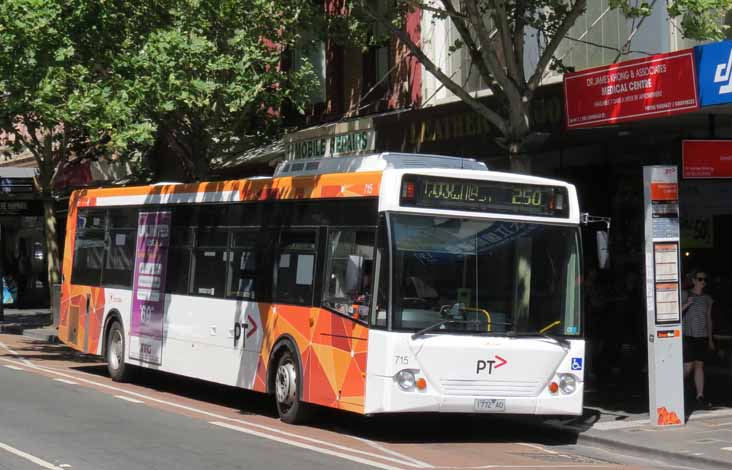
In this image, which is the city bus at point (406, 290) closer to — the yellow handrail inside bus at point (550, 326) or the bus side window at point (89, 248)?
the yellow handrail inside bus at point (550, 326)

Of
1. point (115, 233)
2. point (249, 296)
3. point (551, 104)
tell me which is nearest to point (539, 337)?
point (249, 296)

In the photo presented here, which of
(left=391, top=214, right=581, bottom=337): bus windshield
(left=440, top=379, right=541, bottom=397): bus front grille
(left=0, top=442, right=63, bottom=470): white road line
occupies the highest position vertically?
(left=391, top=214, right=581, bottom=337): bus windshield

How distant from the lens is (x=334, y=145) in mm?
21625

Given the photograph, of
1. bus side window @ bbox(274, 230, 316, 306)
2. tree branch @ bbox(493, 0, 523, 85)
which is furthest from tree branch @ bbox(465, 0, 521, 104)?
bus side window @ bbox(274, 230, 316, 306)

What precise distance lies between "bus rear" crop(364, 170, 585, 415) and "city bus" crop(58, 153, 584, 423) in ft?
0.05

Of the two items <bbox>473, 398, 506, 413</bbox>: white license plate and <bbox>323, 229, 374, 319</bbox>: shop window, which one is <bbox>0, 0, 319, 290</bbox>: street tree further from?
<bbox>473, 398, 506, 413</bbox>: white license plate

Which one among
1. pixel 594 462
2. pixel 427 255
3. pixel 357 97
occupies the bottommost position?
pixel 594 462

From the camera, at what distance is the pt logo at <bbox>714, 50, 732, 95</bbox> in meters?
13.5

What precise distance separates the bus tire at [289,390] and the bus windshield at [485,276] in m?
2.31

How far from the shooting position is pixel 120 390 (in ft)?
57.3

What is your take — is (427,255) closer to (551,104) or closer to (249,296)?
(249,296)

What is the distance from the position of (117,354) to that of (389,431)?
677 centimetres

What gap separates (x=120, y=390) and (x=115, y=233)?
305cm

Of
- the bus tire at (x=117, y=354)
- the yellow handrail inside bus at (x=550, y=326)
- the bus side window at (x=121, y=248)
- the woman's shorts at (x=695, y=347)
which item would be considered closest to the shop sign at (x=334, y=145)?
the bus side window at (x=121, y=248)
